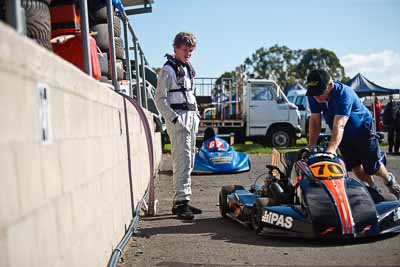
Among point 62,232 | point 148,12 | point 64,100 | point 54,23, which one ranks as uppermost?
point 148,12

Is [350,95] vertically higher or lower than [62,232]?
higher

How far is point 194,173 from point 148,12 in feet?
12.4

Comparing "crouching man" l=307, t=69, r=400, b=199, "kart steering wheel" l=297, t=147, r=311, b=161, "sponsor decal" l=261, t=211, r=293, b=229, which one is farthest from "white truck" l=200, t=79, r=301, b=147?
"sponsor decal" l=261, t=211, r=293, b=229

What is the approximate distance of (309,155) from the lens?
19.6ft

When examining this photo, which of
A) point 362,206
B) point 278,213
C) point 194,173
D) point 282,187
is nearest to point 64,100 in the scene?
point 278,213

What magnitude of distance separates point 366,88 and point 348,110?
2067 centimetres

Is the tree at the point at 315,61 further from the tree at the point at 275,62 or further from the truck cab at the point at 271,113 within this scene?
the truck cab at the point at 271,113

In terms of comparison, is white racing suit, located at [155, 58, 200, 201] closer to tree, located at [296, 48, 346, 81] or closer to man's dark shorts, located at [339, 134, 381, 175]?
man's dark shorts, located at [339, 134, 381, 175]

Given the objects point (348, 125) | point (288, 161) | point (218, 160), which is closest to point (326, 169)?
point (288, 161)

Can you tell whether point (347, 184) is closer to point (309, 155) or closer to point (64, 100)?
point (309, 155)

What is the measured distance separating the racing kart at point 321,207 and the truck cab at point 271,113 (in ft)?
52.9

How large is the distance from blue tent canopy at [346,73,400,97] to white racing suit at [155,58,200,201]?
2046 cm

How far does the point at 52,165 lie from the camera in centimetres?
277

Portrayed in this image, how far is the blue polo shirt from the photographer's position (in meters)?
6.30
